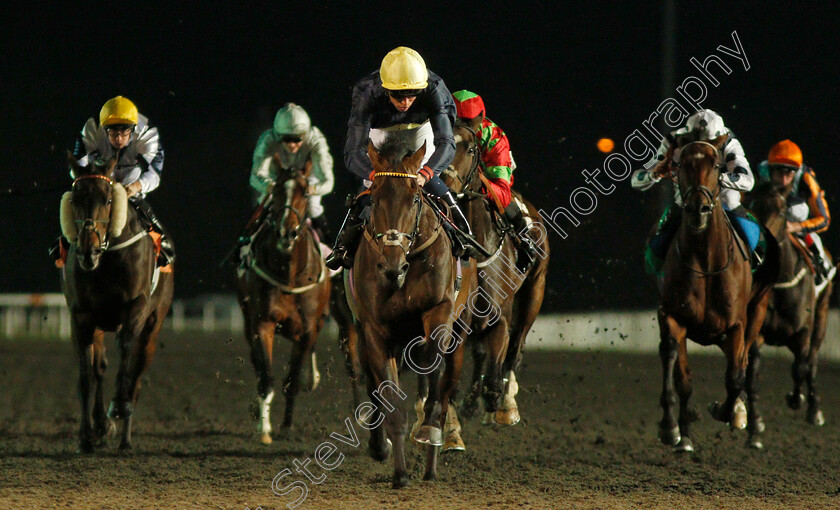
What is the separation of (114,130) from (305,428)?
3.04 m

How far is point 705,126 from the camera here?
7.46 metres

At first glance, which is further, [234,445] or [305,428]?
[305,428]

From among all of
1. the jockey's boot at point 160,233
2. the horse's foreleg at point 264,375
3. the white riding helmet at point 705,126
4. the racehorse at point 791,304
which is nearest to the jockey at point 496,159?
the white riding helmet at point 705,126

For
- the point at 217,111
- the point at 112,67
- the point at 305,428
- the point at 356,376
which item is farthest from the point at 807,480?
the point at 217,111

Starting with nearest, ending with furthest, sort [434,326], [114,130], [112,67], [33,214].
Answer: [434,326]
[114,130]
[112,67]
[33,214]

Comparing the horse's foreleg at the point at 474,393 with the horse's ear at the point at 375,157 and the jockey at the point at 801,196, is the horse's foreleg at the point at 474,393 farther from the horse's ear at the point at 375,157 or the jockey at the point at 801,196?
the jockey at the point at 801,196

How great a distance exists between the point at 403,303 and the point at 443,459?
1.94 metres

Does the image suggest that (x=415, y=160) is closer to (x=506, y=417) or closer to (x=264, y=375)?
(x=506, y=417)

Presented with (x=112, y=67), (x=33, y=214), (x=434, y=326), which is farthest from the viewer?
(x=33, y=214)

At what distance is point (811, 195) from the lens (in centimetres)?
1059

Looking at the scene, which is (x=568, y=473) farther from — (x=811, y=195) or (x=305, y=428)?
(x=811, y=195)

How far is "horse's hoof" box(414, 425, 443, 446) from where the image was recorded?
6.05 meters

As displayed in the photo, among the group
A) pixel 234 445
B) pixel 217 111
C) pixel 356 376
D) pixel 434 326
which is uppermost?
pixel 217 111

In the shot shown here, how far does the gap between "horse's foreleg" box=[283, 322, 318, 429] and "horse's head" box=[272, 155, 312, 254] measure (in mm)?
910
